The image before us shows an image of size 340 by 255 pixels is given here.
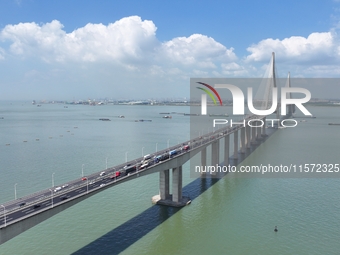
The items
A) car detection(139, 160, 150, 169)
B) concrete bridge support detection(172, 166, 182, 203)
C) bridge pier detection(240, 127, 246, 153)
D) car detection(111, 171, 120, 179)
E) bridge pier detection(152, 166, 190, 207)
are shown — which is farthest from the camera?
bridge pier detection(240, 127, 246, 153)

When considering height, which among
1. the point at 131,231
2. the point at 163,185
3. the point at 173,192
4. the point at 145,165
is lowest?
the point at 131,231

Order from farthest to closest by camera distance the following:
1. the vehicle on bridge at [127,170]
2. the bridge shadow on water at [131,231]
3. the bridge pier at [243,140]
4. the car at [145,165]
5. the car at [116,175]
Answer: the bridge pier at [243,140] < the car at [145,165] < the vehicle on bridge at [127,170] < the car at [116,175] < the bridge shadow on water at [131,231]

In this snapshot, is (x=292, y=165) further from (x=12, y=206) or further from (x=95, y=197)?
(x=12, y=206)

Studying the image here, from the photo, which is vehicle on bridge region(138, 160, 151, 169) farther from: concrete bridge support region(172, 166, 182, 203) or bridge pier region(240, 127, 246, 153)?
bridge pier region(240, 127, 246, 153)

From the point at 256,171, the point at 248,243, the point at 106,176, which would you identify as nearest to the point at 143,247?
the point at 106,176

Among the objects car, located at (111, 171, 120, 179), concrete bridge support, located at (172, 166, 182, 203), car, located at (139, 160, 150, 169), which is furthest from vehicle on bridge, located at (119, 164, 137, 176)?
concrete bridge support, located at (172, 166, 182, 203)

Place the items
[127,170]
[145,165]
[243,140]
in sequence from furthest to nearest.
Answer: [243,140] < [145,165] < [127,170]

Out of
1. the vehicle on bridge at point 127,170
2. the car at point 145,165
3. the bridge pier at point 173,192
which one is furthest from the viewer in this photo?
the bridge pier at point 173,192

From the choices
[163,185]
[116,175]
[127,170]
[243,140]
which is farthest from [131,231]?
[243,140]

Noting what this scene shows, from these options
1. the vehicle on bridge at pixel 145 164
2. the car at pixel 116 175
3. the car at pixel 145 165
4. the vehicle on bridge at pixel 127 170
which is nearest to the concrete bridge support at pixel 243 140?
the vehicle on bridge at pixel 145 164

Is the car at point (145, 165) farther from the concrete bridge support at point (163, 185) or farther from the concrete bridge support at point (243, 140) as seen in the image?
the concrete bridge support at point (243, 140)

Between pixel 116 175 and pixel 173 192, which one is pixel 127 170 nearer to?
pixel 116 175

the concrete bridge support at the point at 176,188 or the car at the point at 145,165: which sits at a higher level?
the car at the point at 145,165
